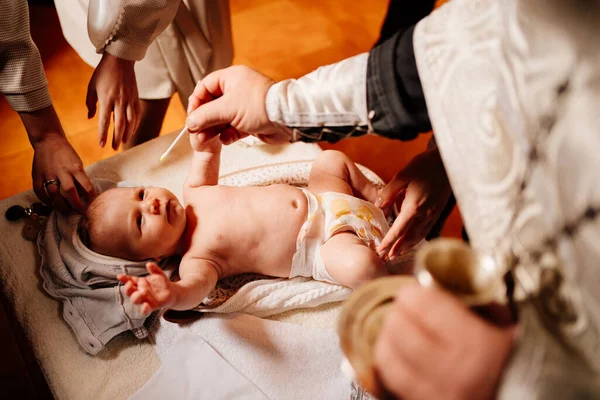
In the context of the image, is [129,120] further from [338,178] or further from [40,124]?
[338,178]

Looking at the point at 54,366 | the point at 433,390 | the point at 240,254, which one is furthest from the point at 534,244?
the point at 54,366

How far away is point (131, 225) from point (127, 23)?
449 millimetres

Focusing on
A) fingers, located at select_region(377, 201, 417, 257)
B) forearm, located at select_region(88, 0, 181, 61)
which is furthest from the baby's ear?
fingers, located at select_region(377, 201, 417, 257)

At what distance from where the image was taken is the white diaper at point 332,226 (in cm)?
101

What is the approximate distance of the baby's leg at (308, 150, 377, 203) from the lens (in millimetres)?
1128

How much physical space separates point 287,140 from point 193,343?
0.48 metres

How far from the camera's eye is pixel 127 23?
988 millimetres

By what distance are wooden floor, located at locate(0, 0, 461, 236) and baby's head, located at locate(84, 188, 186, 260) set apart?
729 millimetres

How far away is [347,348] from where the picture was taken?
15.6 inches

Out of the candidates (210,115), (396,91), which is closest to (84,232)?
(210,115)

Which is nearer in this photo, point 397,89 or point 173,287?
point 397,89

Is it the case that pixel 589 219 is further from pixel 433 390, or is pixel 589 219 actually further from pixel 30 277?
pixel 30 277

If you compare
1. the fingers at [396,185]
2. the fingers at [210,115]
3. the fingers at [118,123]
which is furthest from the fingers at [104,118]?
the fingers at [396,185]

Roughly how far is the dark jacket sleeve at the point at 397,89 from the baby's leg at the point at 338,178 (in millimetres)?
513
